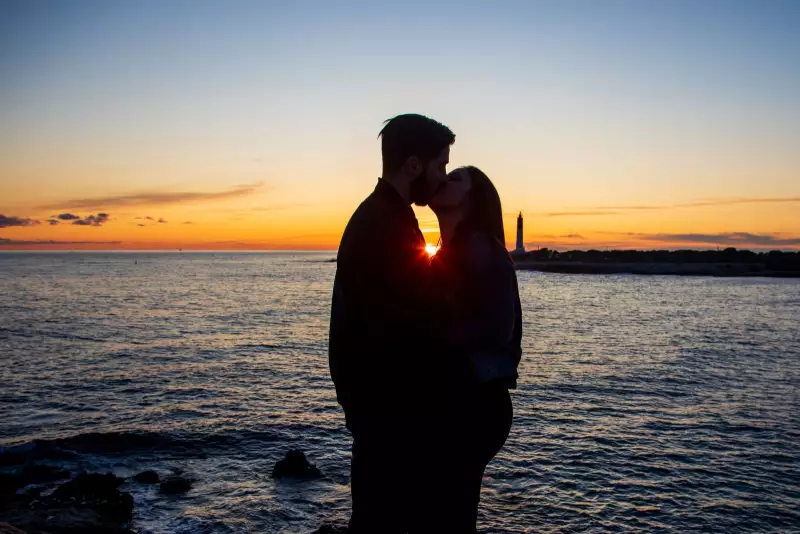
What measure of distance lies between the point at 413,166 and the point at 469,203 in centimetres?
42

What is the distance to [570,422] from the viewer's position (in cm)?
1595

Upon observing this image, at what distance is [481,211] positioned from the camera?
3.29 meters

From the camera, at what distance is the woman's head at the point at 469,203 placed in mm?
3254

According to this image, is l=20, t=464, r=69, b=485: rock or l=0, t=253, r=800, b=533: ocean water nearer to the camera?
l=0, t=253, r=800, b=533: ocean water

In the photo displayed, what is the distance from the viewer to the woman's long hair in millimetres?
3262

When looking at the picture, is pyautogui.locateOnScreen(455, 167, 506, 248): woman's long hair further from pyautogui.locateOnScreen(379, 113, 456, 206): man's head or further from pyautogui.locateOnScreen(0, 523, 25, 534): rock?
pyautogui.locateOnScreen(0, 523, 25, 534): rock

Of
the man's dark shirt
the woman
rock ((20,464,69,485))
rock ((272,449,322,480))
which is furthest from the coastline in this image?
the man's dark shirt

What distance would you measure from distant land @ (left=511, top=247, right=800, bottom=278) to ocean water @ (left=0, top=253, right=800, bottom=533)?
63489 millimetres

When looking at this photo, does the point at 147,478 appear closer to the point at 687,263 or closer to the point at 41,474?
the point at 41,474

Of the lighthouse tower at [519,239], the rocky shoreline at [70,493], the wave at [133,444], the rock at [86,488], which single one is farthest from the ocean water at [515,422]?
the lighthouse tower at [519,239]

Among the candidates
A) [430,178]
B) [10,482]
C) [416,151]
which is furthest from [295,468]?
[416,151]

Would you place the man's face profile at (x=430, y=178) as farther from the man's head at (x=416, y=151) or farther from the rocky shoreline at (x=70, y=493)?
the rocky shoreline at (x=70, y=493)

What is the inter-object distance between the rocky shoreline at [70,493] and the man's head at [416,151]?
7.88 metres

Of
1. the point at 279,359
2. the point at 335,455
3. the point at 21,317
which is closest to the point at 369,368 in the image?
the point at 335,455
